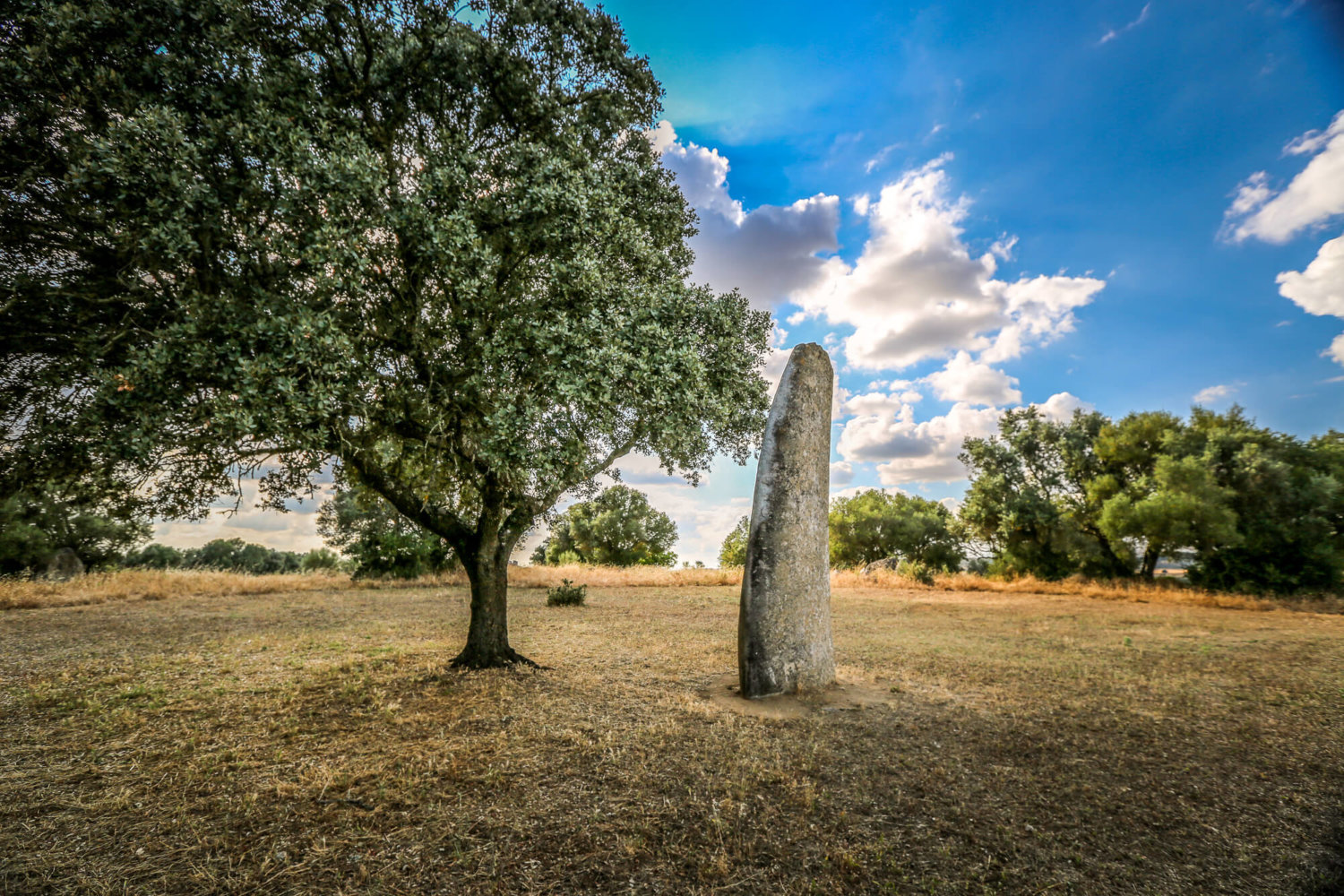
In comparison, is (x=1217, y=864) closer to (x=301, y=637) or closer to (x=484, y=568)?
(x=484, y=568)

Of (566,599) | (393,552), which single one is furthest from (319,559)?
(566,599)

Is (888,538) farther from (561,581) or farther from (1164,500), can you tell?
(561,581)

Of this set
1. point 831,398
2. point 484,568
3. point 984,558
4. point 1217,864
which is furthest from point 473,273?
point 984,558

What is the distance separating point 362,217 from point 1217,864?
33.7ft

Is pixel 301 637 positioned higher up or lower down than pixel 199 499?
lower down

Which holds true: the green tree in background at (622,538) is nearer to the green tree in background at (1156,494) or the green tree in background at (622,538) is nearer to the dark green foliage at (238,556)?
the dark green foliage at (238,556)

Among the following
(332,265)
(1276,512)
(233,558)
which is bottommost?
(233,558)

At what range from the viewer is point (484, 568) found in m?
8.87

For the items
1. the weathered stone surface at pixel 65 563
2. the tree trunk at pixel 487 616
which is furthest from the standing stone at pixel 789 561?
the weathered stone surface at pixel 65 563

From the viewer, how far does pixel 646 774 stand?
498 centimetres

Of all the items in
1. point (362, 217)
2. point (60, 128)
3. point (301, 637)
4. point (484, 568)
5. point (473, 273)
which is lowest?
point (301, 637)

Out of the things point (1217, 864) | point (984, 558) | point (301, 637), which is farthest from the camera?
Result: point (984, 558)

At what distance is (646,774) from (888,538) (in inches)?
1633

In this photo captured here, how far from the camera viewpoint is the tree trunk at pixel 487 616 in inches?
349
